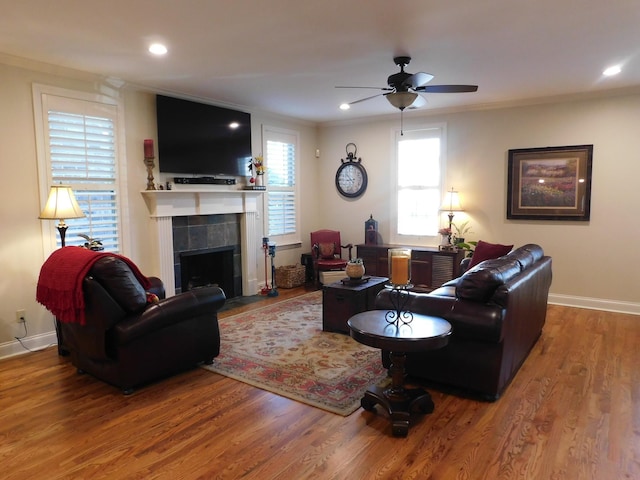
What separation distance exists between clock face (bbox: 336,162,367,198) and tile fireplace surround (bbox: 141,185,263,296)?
1572 mm

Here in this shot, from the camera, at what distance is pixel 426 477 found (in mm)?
2184

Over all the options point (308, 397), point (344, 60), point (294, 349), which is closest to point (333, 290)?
point (294, 349)

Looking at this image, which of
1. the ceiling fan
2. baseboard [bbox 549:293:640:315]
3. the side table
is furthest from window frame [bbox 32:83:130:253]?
baseboard [bbox 549:293:640:315]

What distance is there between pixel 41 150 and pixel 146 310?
2.08 m

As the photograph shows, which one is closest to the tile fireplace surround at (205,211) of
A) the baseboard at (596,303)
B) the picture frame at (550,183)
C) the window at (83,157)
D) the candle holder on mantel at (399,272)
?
the window at (83,157)

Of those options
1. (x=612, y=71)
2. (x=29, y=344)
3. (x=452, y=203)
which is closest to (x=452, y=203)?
(x=452, y=203)

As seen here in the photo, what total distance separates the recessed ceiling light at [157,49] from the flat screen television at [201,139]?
4.37 ft

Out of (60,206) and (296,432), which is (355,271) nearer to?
(296,432)

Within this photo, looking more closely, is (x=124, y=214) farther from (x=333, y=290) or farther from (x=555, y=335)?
(x=555, y=335)

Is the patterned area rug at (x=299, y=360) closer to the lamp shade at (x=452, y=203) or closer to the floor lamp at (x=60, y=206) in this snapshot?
the floor lamp at (x=60, y=206)

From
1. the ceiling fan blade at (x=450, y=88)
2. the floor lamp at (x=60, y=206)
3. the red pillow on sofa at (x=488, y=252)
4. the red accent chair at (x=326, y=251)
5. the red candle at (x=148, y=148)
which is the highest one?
the ceiling fan blade at (x=450, y=88)

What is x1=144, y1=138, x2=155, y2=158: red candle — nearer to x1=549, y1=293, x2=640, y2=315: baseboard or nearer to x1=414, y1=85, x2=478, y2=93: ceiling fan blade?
x1=414, y1=85, x2=478, y2=93: ceiling fan blade

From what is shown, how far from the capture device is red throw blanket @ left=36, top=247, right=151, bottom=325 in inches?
116

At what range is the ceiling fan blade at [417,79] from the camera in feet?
11.8
